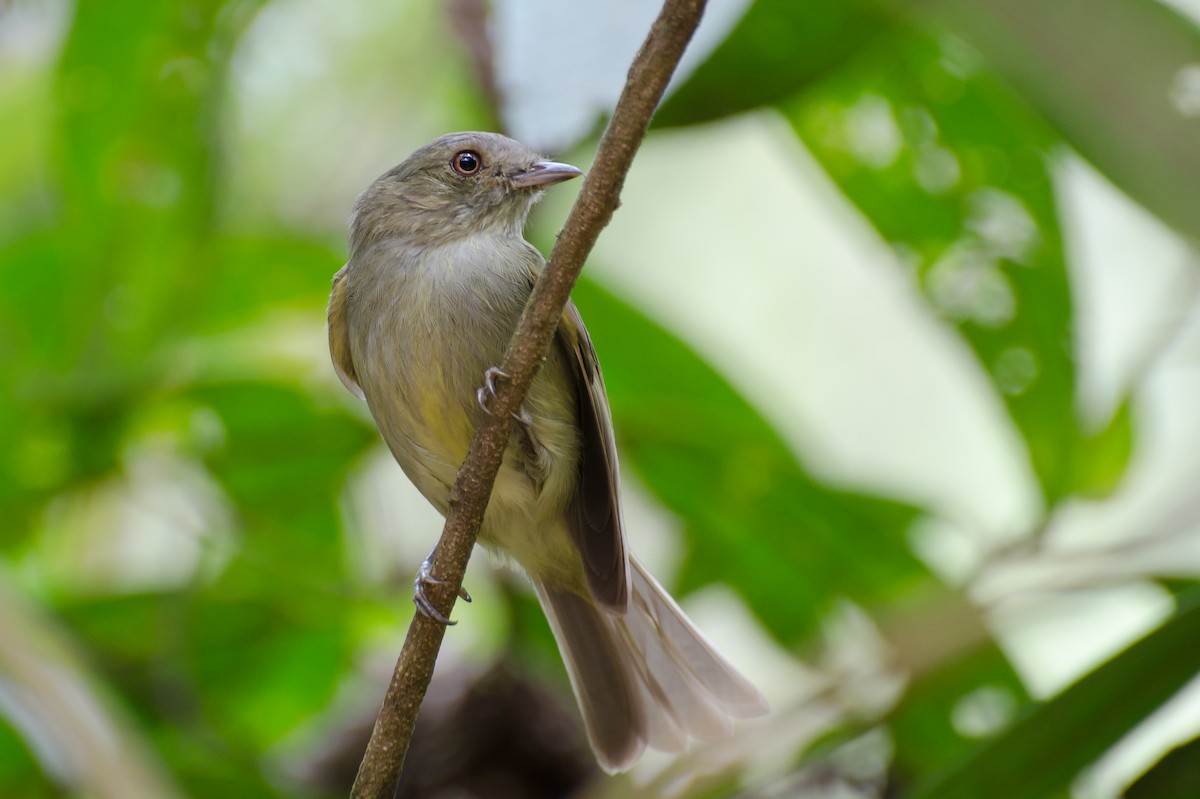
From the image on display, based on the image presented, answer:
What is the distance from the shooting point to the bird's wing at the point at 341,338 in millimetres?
2875

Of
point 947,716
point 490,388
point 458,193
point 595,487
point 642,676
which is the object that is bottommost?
point 947,716

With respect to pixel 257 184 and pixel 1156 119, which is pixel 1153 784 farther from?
pixel 257 184

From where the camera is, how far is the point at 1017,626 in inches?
116

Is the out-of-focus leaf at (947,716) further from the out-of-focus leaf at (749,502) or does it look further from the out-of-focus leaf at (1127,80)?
the out-of-focus leaf at (1127,80)

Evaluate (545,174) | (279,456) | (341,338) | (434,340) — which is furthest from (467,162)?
(279,456)

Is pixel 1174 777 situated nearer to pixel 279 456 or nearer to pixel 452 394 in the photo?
pixel 452 394

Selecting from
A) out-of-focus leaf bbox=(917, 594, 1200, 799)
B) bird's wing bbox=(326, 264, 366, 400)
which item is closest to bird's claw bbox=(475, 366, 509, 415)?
bird's wing bbox=(326, 264, 366, 400)

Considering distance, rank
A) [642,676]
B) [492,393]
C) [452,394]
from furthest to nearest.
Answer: [642,676] → [452,394] → [492,393]

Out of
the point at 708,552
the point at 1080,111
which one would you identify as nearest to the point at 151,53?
the point at 708,552

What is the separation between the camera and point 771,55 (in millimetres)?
2332

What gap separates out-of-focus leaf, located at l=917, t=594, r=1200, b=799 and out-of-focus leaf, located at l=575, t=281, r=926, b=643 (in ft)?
3.40

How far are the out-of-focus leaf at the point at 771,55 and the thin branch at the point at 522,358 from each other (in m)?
0.72

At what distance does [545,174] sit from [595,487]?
736 mm

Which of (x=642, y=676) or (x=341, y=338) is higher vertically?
(x=341, y=338)
